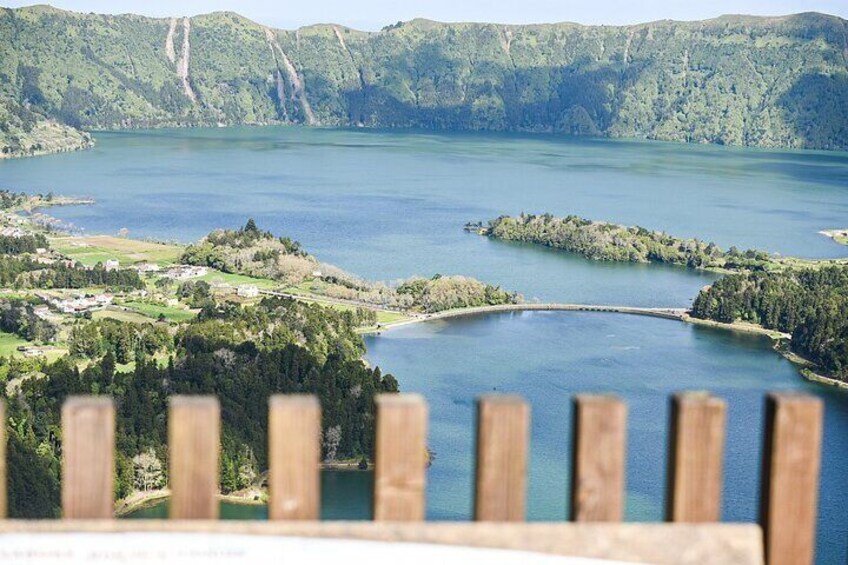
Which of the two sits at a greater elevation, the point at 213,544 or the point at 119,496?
the point at 213,544

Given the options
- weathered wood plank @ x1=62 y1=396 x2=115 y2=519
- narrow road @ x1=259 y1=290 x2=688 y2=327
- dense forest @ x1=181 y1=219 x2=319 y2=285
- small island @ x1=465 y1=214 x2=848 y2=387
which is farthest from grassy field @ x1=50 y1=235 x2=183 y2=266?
weathered wood plank @ x1=62 y1=396 x2=115 y2=519

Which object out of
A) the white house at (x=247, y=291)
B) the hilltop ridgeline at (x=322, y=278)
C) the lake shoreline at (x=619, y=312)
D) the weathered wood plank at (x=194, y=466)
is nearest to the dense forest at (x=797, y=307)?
the lake shoreline at (x=619, y=312)

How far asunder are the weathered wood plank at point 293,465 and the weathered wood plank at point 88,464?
24 centimetres

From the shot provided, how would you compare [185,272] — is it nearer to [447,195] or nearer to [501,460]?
[447,195]

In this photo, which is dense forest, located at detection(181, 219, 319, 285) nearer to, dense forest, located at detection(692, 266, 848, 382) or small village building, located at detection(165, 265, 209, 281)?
small village building, located at detection(165, 265, 209, 281)

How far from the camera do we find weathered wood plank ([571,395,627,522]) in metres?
1.91

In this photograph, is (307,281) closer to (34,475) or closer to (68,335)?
(68,335)

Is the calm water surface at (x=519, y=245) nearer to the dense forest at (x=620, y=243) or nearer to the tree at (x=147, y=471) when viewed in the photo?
the tree at (x=147, y=471)

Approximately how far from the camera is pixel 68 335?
4488cm

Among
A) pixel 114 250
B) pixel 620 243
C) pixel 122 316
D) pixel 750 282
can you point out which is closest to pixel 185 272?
pixel 114 250

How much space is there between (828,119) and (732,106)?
15195 mm

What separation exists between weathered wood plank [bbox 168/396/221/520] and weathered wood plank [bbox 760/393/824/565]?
2.77ft

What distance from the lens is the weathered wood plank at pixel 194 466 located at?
1.87 m

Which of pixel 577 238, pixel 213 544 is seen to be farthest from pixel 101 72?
pixel 213 544
